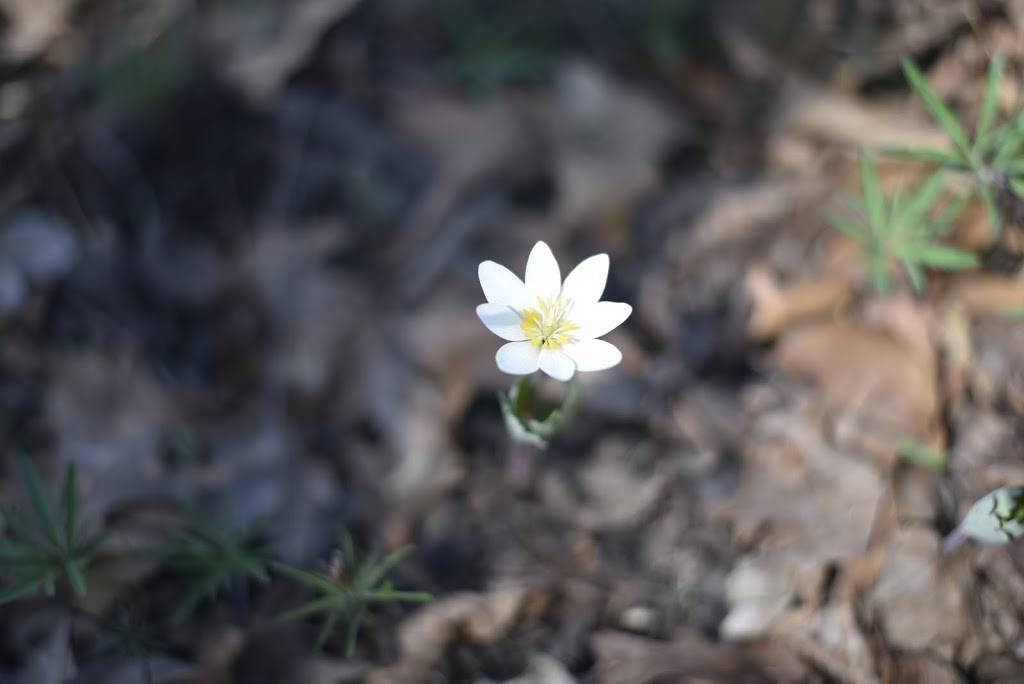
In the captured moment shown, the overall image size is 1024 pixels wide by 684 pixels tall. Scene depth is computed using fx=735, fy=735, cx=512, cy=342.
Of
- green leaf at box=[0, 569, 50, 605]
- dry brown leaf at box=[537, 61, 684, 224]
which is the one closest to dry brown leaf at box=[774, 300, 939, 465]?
dry brown leaf at box=[537, 61, 684, 224]

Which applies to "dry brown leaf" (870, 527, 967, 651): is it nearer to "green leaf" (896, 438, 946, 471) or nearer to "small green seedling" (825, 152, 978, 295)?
"green leaf" (896, 438, 946, 471)

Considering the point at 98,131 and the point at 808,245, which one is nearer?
the point at 808,245

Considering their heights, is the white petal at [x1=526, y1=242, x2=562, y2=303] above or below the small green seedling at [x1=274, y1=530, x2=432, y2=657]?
above

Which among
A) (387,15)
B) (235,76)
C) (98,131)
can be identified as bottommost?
(98,131)

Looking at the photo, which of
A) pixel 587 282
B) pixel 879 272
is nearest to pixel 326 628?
pixel 587 282

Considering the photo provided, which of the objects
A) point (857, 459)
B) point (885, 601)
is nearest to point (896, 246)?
point (857, 459)

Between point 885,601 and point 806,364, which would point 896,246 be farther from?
point 885,601

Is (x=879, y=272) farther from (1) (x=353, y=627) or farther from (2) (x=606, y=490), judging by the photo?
(1) (x=353, y=627)
